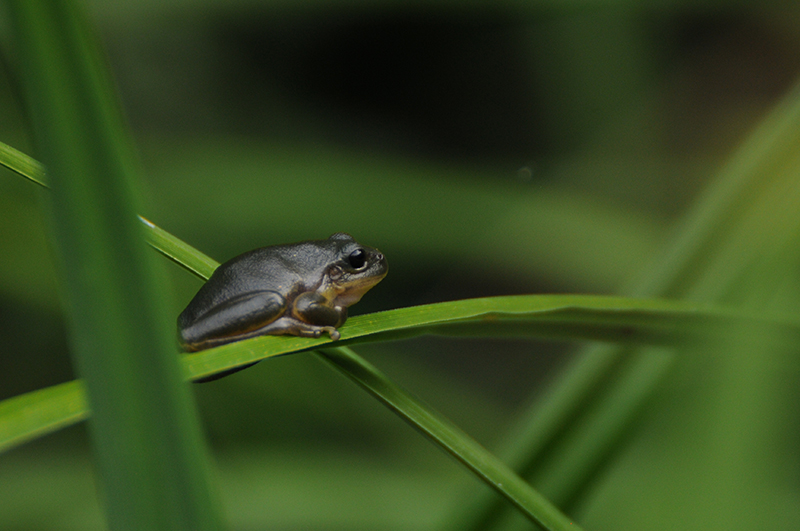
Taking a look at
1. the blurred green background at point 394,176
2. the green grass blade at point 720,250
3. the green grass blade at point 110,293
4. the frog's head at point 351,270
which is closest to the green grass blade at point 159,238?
the frog's head at point 351,270

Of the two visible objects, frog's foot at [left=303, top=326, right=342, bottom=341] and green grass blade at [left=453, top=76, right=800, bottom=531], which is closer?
frog's foot at [left=303, top=326, right=342, bottom=341]

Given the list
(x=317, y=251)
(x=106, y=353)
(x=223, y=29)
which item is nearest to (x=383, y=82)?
(x=223, y=29)

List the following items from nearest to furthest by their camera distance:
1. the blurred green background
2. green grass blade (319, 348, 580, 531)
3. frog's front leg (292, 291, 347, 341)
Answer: green grass blade (319, 348, 580, 531), frog's front leg (292, 291, 347, 341), the blurred green background

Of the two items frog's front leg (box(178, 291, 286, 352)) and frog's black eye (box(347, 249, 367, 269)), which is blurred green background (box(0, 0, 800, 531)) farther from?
frog's front leg (box(178, 291, 286, 352))

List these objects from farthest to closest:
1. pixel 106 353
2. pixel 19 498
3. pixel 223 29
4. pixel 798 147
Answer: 1. pixel 223 29
2. pixel 19 498
3. pixel 798 147
4. pixel 106 353

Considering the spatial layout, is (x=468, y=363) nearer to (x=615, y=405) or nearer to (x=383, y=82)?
(x=383, y=82)

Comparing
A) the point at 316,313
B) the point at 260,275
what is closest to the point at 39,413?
the point at 316,313

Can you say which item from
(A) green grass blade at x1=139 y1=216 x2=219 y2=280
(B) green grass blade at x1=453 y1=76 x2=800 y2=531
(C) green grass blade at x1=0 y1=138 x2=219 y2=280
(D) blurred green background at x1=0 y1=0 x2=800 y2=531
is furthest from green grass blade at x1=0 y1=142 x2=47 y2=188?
(D) blurred green background at x1=0 y1=0 x2=800 y2=531

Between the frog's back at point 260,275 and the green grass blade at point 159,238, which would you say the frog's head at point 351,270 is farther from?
the green grass blade at point 159,238
